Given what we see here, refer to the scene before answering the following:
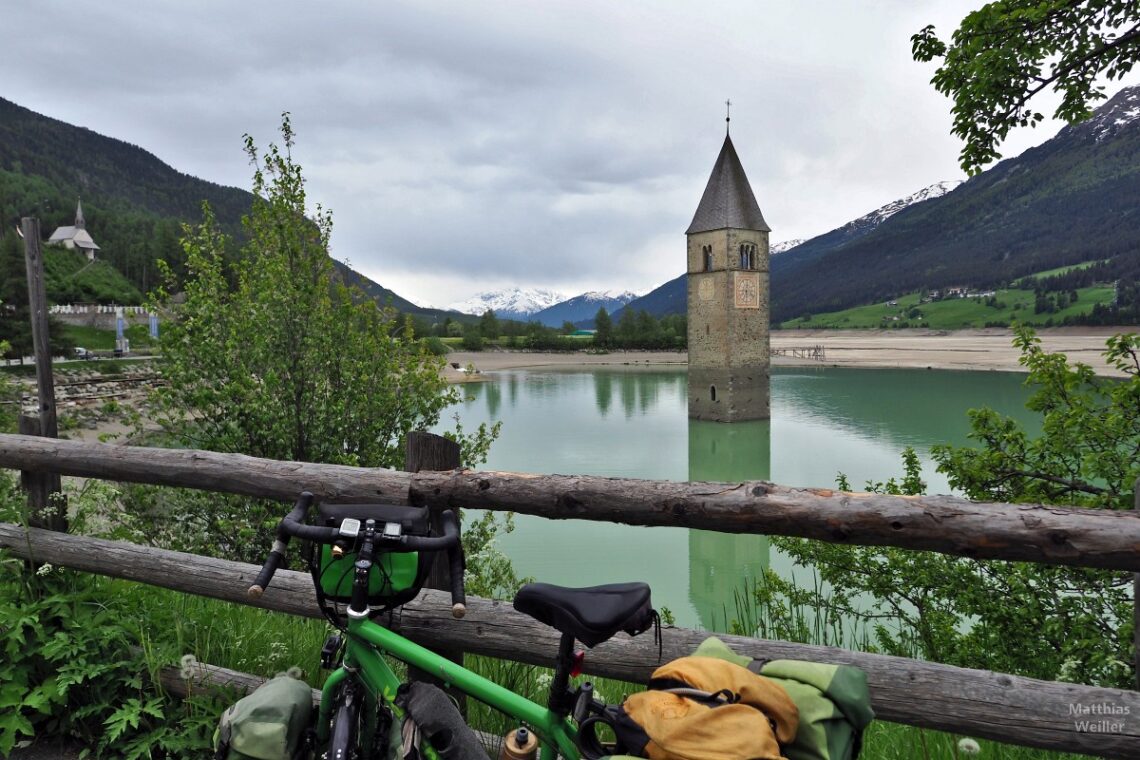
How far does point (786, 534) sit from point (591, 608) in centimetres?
87

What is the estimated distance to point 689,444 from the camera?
1448 inches

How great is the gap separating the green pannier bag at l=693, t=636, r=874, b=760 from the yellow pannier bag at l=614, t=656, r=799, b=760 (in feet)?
0.15

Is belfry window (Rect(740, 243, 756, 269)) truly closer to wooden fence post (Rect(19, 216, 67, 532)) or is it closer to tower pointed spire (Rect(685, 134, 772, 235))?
tower pointed spire (Rect(685, 134, 772, 235))

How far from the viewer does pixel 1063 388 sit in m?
5.36

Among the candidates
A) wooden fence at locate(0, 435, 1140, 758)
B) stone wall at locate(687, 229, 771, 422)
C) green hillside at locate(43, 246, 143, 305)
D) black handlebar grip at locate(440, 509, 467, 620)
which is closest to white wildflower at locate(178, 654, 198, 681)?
wooden fence at locate(0, 435, 1140, 758)

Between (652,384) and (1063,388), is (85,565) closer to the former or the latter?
(1063,388)

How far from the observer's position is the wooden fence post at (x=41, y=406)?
3.45m

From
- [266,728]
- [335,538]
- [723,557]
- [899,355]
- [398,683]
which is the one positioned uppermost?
[335,538]

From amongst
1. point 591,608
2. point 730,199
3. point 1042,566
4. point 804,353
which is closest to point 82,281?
Answer: point 730,199

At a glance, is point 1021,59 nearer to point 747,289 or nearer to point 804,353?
point 747,289

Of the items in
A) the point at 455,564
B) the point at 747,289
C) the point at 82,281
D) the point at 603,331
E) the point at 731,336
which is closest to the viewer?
the point at 455,564

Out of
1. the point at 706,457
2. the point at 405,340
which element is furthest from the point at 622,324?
the point at 405,340

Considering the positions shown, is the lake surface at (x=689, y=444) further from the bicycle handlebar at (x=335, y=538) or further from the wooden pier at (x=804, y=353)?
the wooden pier at (x=804, y=353)

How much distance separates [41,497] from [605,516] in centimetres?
284
